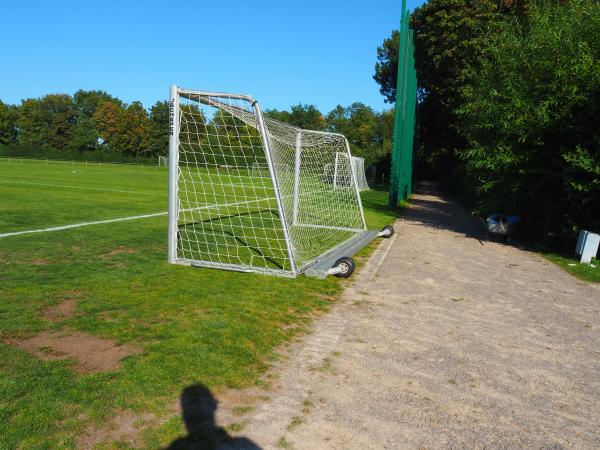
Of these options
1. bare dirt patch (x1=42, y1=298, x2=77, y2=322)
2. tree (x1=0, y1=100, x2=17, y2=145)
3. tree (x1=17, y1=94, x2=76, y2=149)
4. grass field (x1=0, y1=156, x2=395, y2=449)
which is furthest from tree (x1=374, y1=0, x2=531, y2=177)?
tree (x1=0, y1=100, x2=17, y2=145)

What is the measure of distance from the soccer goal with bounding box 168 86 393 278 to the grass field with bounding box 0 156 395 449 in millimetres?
549

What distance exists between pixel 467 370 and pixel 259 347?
5.90 ft

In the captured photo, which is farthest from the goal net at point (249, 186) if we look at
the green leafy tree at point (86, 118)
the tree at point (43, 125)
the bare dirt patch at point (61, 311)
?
the tree at point (43, 125)

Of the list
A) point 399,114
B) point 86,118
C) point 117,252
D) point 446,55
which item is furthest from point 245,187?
point 86,118

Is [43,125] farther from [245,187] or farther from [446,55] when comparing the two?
[245,187]

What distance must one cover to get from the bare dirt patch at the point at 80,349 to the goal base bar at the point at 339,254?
3.40 metres

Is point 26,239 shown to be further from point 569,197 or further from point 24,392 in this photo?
point 569,197

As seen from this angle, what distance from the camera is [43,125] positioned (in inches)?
3147

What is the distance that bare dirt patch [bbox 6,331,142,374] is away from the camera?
3666 millimetres

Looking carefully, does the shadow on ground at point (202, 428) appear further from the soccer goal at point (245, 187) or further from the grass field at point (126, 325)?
the soccer goal at point (245, 187)

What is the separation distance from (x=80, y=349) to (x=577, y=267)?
9.00 metres

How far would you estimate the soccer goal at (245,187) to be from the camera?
23.3 ft

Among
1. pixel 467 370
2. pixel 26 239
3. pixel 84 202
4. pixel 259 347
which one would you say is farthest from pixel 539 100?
pixel 84 202

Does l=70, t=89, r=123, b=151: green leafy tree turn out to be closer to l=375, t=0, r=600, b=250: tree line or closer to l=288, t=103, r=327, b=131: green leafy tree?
l=288, t=103, r=327, b=131: green leafy tree
